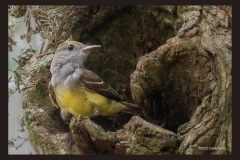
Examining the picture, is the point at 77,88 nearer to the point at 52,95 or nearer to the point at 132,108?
the point at 52,95

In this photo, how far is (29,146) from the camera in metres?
6.91

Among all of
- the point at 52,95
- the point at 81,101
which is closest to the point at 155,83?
the point at 81,101

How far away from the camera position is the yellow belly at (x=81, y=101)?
615 cm

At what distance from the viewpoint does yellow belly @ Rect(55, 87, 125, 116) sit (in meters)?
6.15

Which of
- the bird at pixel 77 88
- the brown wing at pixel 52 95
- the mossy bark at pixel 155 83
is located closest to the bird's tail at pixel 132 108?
the bird at pixel 77 88

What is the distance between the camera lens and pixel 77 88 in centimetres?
623

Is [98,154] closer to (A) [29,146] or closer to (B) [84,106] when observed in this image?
(B) [84,106]

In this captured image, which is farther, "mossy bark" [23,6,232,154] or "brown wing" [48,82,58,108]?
"brown wing" [48,82,58,108]

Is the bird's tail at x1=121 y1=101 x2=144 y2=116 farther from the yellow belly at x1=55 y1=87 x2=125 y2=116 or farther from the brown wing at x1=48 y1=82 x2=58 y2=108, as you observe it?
the brown wing at x1=48 y1=82 x2=58 y2=108

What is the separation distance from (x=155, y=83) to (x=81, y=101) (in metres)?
0.82

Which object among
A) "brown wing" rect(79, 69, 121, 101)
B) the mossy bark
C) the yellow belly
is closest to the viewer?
the mossy bark

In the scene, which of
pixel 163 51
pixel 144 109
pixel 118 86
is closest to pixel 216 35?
pixel 163 51

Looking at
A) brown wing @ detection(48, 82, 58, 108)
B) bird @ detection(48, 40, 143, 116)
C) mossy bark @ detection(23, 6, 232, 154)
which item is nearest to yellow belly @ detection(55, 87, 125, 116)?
bird @ detection(48, 40, 143, 116)

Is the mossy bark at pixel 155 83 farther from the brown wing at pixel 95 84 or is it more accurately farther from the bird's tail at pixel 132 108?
the brown wing at pixel 95 84
